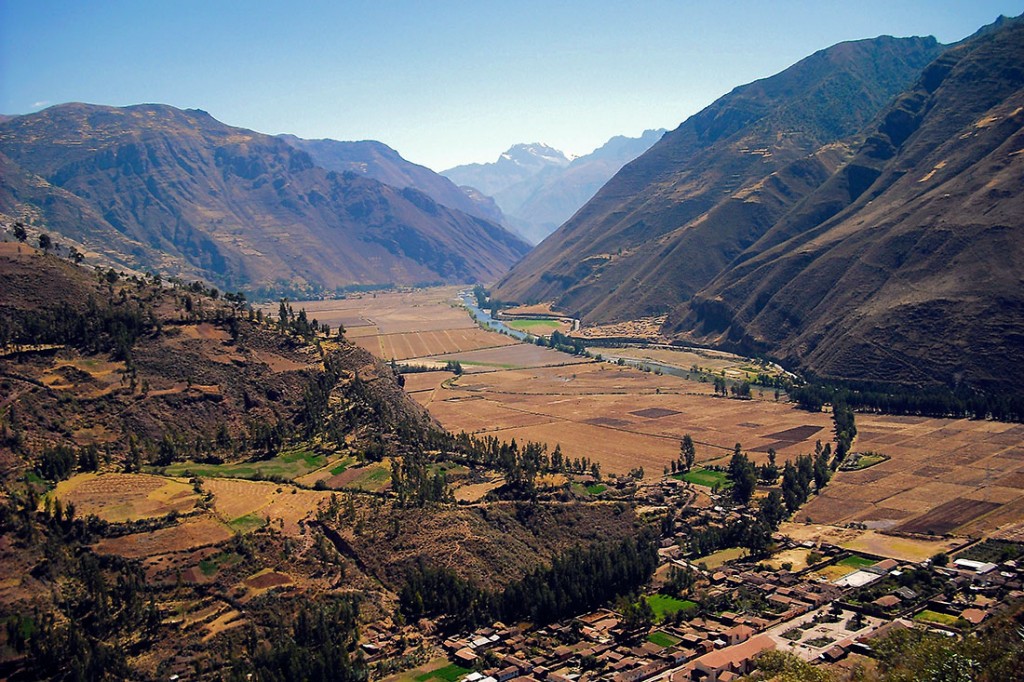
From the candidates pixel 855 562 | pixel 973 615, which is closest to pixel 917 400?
pixel 855 562

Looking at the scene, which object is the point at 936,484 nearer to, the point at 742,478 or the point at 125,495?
the point at 742,478

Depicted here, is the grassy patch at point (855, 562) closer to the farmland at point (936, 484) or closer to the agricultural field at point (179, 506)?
the farmland at point (936, 484)

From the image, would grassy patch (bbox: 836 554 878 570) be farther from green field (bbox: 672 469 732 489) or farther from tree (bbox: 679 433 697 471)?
tree (bbox: 679 433 697 471)

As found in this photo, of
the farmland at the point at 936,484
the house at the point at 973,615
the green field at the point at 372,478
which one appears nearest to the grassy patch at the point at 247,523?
the green field at the point at 372,478

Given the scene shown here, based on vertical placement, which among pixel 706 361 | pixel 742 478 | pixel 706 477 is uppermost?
pixel 706 361

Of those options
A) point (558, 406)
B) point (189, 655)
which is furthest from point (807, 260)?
point (189, 655)

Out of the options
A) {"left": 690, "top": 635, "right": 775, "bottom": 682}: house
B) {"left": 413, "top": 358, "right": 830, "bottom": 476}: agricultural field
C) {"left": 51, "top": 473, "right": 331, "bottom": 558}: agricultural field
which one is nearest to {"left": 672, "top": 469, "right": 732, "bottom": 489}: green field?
{"left": 413, "top": 358, "right": 830, "bottom": 476}: agricultural field
